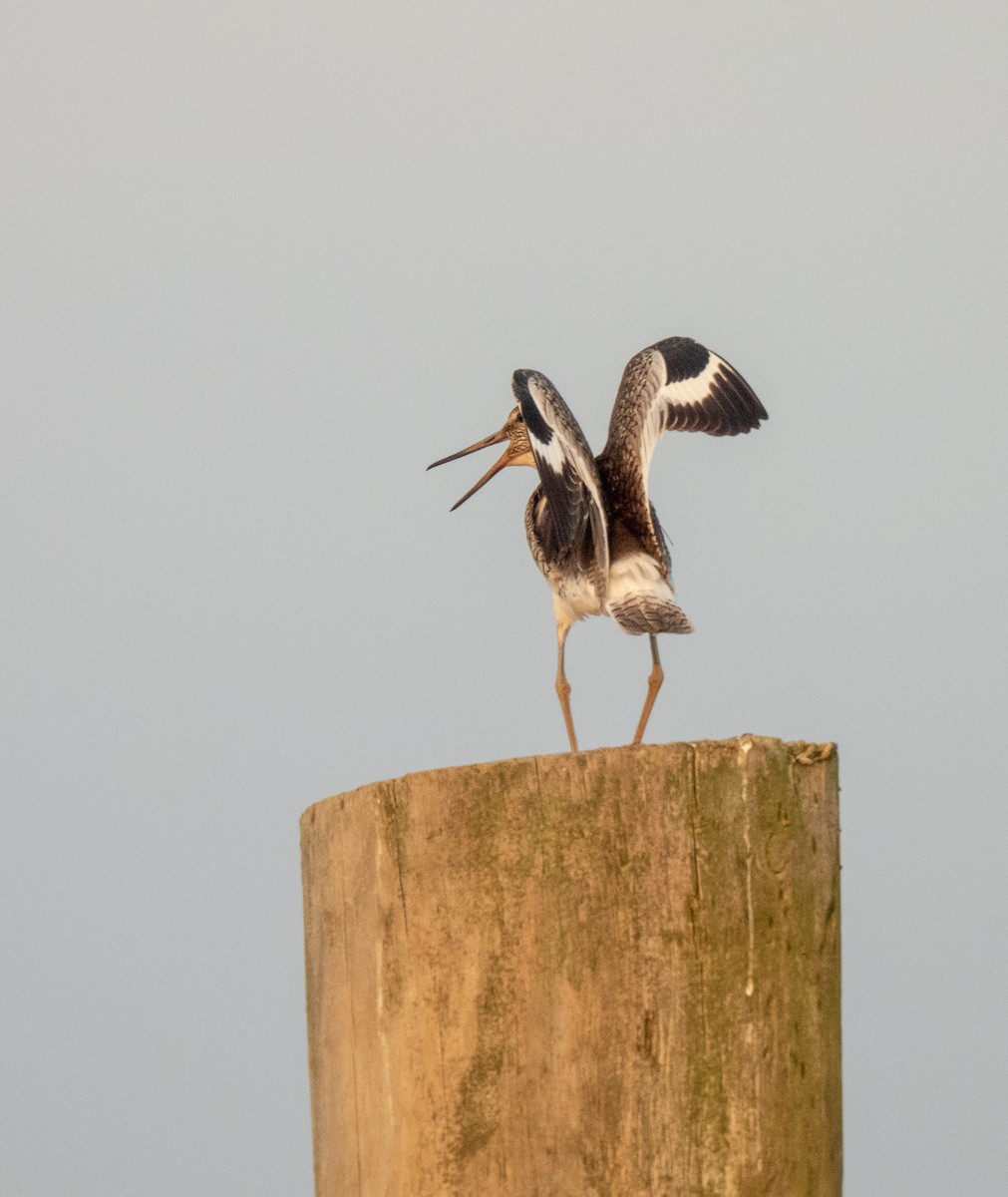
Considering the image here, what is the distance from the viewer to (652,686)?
718cm

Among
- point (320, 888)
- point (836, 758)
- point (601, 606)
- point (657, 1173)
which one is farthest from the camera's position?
point (601, 606)

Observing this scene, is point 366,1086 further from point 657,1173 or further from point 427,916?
point 657,1173

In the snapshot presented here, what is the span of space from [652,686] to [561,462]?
1077 millimetres

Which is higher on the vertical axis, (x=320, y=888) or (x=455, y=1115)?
(x=320, y=888)

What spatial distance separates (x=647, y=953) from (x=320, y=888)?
0.96 meters

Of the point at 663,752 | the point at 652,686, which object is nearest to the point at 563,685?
the point at 652,686

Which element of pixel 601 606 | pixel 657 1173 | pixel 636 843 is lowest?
pixel 657 1173

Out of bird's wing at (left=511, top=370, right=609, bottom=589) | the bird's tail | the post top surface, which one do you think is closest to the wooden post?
the post top surface

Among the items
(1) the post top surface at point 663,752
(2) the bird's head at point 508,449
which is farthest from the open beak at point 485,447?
(1) the post top surface at point 663,752

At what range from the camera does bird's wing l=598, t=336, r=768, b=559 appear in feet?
23.7

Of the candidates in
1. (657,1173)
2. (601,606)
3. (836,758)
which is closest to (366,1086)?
(657,1173)

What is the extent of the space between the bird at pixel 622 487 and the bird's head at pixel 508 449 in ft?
3.68

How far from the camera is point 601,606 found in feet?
22.9

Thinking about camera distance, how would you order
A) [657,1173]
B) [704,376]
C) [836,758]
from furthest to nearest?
1. [704,376]
2. [836,758]
3. [657,1173]
